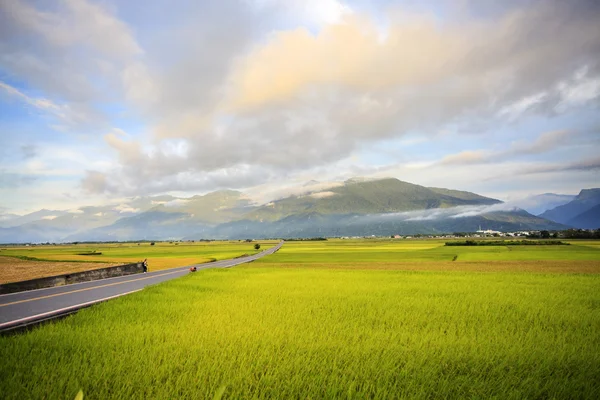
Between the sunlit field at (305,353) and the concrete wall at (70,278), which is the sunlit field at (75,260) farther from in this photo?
the sunlit field at (305,353)

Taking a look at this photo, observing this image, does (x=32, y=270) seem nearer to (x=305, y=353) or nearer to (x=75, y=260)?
(x=75, y=260)

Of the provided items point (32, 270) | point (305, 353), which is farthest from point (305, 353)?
point (32, 270)

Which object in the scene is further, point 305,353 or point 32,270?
point 32,270

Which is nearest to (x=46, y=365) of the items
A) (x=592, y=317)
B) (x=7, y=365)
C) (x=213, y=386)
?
(x=7, y=365)

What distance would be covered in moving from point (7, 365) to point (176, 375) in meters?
3.13

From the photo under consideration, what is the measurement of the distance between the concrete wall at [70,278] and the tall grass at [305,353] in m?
10.3

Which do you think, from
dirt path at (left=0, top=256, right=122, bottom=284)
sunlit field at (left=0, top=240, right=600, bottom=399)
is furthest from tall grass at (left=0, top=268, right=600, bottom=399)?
dirt path at (left=0, top=256, right=122, bottom=284)

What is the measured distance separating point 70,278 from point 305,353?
73.1 ft

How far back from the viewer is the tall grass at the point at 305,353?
16.1ft

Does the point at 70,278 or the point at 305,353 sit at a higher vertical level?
the point at 70,278

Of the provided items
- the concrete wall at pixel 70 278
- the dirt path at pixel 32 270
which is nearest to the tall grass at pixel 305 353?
the concrete wall at pixel 70 278

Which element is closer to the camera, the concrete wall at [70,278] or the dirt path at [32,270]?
the concrete wall at [70,278]

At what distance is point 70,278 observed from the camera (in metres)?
21.4

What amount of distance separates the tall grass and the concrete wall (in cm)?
1035
